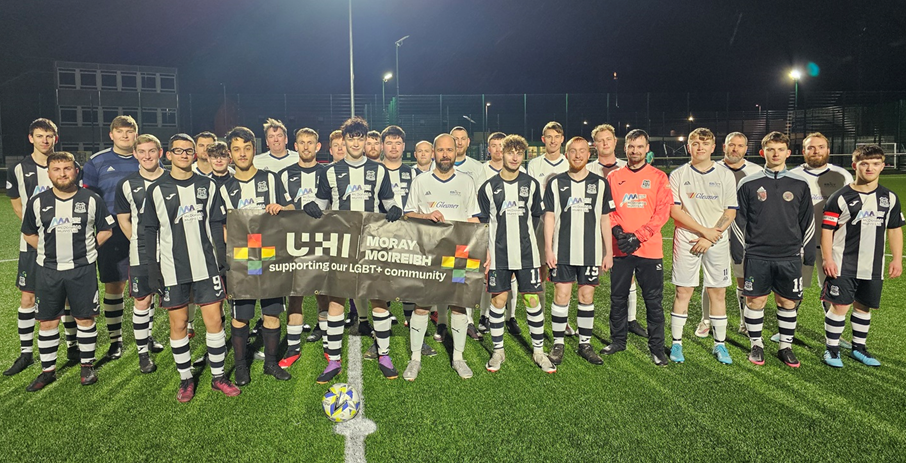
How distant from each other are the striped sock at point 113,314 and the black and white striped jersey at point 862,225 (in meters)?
6.53

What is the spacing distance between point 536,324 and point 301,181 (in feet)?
8.40

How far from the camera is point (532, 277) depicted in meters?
4.49

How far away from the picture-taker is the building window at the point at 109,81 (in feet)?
129

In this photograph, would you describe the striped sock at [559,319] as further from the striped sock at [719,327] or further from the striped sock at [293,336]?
the striped sock at [293,336]

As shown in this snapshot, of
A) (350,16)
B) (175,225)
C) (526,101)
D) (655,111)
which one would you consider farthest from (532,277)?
(655,111)

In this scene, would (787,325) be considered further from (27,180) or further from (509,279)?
(27,180)

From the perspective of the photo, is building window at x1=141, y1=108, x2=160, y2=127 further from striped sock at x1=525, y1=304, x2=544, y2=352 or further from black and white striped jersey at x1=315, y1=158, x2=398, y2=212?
striped sock at x1=525, y1=304, x2=544, y2=352

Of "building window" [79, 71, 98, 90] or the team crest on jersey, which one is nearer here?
the team crest on jersey

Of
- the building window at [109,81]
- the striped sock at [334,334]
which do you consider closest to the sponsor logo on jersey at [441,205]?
the striped sock at [334,334]

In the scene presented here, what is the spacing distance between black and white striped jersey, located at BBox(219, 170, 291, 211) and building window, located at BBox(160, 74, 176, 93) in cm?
4314

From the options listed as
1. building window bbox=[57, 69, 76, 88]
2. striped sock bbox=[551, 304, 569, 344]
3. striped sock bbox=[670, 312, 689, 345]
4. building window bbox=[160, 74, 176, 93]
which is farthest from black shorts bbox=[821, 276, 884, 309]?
building window bbox=[57, 69, 76, 88]

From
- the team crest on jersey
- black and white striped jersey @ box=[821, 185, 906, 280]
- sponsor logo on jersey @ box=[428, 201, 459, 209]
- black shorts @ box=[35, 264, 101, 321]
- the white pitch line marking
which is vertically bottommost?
the white pitch line marking

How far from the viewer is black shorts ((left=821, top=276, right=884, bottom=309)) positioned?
14.6 ft

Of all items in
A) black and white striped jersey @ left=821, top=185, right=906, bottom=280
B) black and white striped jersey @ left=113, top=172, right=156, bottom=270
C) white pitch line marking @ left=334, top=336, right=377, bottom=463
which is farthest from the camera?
black and white striped jersey @ left=821, top=185, right=906, bottom=280
